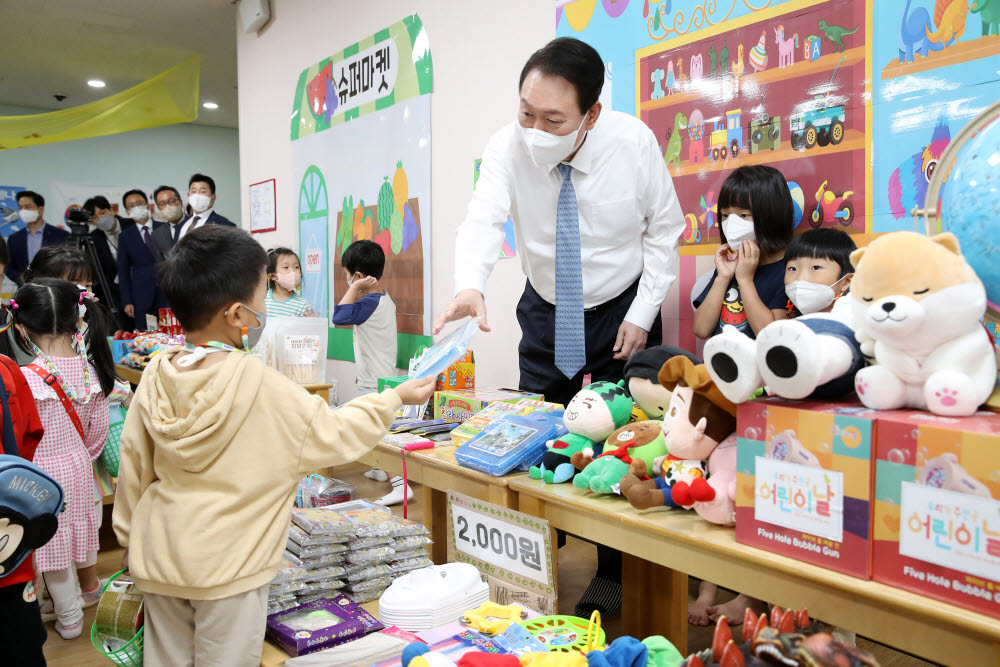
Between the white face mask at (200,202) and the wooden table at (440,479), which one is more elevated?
the white face mask at (200,202)

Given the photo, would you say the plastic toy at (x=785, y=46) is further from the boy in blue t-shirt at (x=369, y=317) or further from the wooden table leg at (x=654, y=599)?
the boy in blue t-shirt at (x=369, y=317)

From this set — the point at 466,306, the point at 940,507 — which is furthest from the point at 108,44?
the point at 940,507

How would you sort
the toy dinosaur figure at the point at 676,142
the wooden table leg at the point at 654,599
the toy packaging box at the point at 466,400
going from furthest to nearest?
the toy dinosaur figure at the point at 676,142 → the toy packaging box at the point at 466,400 → the wooden table leg at the point at 654,599

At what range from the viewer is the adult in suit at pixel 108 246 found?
601 cm

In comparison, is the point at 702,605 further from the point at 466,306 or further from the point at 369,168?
the point at 369,168

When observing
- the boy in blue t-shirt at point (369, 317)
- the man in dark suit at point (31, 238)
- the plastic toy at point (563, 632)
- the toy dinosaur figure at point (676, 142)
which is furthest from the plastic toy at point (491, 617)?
the man in dark suit at point (31, 238)

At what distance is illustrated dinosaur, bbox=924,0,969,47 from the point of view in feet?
5.83

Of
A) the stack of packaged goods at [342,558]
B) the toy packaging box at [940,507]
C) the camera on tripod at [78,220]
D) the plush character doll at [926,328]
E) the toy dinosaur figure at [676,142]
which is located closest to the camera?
the toy packaging box at [940,507]

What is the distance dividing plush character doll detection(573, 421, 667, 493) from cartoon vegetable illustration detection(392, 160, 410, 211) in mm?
2795

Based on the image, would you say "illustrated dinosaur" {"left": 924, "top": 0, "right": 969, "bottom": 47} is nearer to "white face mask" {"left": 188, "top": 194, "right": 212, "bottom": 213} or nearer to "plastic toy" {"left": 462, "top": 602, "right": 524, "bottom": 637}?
"plastic toy" {"left": 462, "top": 602, "right": 524, "bottom": 637}

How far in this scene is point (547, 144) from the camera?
1.90 meters

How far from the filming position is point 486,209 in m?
2.02

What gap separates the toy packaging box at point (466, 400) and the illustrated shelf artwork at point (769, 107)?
892 mm

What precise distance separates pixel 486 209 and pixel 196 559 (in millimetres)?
1178
